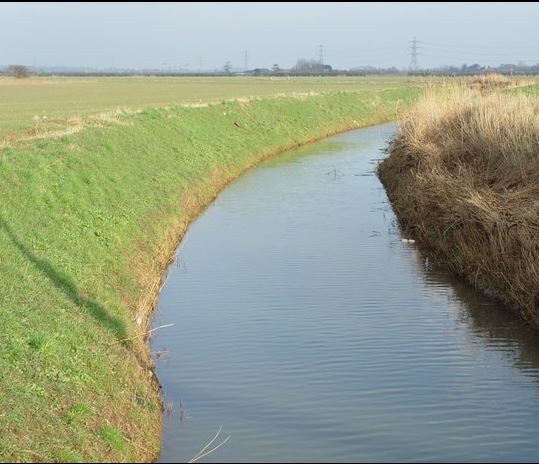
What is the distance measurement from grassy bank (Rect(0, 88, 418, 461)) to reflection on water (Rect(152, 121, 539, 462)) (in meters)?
0.63

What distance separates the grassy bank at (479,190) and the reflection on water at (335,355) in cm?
63

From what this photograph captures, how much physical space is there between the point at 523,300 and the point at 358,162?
21.0 metres

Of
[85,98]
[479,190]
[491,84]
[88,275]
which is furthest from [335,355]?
[85,98]

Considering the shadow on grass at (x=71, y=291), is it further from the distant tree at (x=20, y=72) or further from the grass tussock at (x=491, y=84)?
the distant tree at (x=20, y=72)

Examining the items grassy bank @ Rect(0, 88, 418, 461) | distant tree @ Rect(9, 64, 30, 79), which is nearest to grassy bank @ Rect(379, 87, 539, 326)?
grassy bank @ Rect(0, 88, 418, 461)

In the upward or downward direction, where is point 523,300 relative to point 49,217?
downward

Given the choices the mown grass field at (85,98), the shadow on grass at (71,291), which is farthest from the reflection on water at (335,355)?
the mown grass field at (85,98)

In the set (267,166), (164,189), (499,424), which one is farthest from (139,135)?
(499,424)

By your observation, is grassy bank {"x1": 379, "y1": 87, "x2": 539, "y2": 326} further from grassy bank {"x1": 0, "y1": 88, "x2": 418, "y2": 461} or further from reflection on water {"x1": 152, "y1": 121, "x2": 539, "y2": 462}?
grassy bank {"x1": 0, "y1": 88, "x2": 418, "y2": 461}

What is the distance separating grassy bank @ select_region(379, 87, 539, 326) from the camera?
1405cm

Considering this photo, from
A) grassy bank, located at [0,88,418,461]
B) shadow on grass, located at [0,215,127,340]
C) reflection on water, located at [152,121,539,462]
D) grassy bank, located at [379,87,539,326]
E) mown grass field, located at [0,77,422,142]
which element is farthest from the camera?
mown grass field, located at [0,77,422,142]

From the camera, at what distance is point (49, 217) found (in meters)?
14.9

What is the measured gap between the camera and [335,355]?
11930mm

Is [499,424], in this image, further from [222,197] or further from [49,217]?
[222,197]
